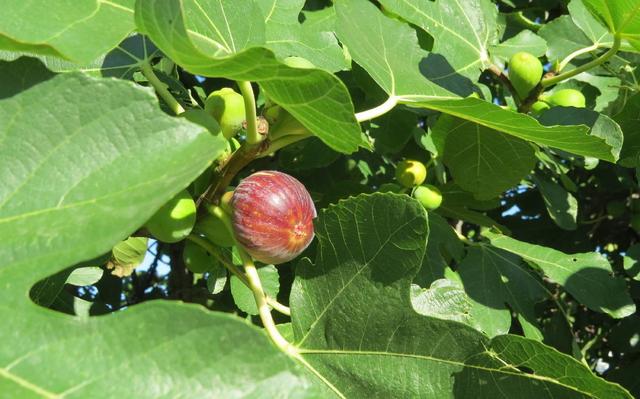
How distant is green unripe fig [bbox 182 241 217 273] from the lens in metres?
1.56

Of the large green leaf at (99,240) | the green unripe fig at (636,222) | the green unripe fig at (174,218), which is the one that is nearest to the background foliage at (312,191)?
the large green leaf at (99,240)

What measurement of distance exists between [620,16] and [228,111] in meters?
0.78

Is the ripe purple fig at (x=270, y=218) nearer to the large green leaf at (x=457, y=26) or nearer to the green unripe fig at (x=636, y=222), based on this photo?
the large green leaf at (x=457, y=26)

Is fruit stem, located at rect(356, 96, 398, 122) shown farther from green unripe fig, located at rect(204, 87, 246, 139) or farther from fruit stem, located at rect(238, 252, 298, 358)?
fruit stem, located at rect(238, 252, 298, 358)

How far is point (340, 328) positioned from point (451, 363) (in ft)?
0.60

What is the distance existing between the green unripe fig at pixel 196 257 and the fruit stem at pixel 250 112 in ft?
1.38

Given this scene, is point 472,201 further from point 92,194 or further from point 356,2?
point 92,194

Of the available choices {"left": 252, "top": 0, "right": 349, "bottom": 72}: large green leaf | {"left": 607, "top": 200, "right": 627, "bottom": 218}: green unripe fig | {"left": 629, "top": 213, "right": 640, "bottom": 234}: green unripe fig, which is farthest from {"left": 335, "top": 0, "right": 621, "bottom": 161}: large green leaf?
{"left": 607, "top": 200, "right": 627, "bottom": 218}: green unripe fig

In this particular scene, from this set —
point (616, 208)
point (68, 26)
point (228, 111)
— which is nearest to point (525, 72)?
point (228, 111)

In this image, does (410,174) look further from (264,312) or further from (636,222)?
(636,222)

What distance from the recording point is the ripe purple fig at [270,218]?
47.8 inches

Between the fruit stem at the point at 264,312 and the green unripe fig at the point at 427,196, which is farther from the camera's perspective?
the green unripe fig at the point at 427,196

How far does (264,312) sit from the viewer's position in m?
1.24

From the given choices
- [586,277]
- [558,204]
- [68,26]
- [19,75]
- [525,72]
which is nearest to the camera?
[19,75]
